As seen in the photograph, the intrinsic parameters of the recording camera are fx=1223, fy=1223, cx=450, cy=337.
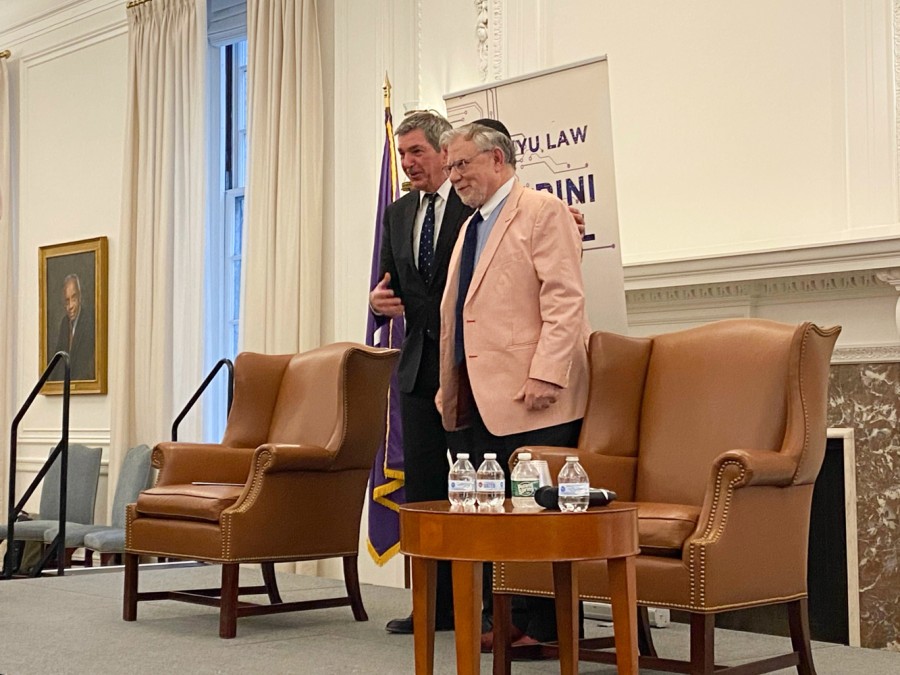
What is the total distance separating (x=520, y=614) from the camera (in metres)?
3.84

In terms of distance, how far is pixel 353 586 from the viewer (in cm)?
458

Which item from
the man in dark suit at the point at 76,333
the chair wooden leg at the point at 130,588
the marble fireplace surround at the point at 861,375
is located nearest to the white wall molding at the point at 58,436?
the man in dark suit at the point at 76,333

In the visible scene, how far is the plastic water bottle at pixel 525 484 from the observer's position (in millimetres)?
2809

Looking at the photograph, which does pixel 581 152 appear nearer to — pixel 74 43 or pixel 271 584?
pixel 271 584

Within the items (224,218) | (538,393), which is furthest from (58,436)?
(538,393)

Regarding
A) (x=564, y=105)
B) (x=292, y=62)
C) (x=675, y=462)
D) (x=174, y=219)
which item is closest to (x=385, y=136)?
(x=292, y=62)

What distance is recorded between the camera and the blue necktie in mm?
3807

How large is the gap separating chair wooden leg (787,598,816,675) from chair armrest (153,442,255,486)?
2.22 meters

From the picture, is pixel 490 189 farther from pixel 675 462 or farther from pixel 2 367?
pixel 2 367

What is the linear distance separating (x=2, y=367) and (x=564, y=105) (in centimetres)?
602

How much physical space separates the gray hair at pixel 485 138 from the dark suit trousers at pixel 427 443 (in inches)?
28.2

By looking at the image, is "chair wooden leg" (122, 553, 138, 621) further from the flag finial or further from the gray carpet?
the flag finial

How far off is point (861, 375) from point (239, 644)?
2.36 m

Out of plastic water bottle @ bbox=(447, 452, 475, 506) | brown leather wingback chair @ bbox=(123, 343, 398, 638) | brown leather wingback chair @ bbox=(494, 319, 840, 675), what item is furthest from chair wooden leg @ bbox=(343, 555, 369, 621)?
plastic water bottle @ bbox=(447, 452, 475, 506)
